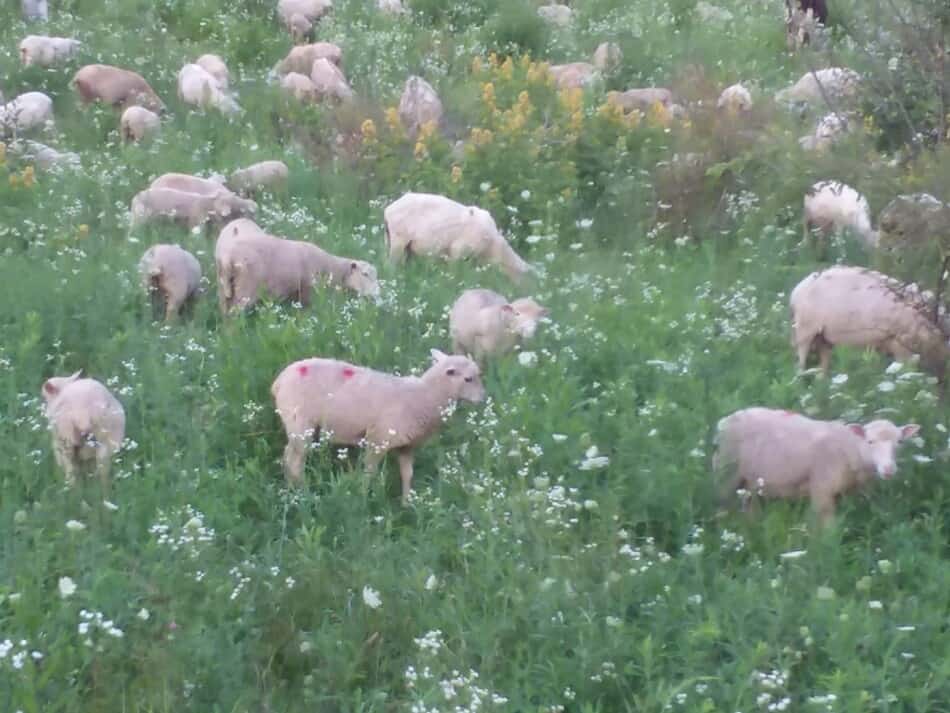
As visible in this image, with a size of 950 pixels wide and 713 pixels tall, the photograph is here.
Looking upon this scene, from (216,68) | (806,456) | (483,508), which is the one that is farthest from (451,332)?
(216,68)

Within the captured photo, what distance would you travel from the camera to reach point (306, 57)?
47.2 ft

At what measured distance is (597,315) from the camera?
24.9ft

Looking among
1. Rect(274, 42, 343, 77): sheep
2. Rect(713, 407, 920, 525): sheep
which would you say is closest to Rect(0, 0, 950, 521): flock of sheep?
Rect(713, 407, 920, 525): sheep

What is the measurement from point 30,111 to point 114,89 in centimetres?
88

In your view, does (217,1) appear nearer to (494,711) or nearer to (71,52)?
(71,52)

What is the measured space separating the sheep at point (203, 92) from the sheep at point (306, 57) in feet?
4.17

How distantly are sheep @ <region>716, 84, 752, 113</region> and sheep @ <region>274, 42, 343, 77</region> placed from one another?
4.10 m

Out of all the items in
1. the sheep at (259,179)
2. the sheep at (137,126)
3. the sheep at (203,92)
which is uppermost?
the sheep at (203,92)

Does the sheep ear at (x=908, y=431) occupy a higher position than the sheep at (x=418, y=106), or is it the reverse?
the sheep at (x=418, y=106)

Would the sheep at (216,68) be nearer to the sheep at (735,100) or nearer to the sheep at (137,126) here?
the sheep at (137,126)

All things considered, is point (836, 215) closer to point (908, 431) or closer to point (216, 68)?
point (908, 431)

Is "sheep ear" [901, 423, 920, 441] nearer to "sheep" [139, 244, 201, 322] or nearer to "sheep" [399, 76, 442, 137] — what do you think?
"sheep" [139, 244, 201, 322]

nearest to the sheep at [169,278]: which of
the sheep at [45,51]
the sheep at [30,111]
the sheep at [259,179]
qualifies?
the sheep at [259,179]

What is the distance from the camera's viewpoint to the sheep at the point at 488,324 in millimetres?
7064
